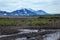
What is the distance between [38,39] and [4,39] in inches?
180

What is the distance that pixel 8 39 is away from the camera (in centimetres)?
2872

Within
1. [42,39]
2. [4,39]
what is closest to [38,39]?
[42,39]

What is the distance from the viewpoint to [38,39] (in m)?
29.3

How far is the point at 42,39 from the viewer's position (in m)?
29.6

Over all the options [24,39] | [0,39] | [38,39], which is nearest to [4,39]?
[0,39]

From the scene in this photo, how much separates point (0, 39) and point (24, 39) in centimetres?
328

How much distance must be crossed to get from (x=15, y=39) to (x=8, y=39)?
1.04m

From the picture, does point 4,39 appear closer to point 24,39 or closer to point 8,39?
point 8,39

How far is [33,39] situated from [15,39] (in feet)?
8.01

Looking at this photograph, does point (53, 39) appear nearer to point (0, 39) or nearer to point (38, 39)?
point (38, 39)

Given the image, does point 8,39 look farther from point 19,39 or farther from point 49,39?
point 49,39

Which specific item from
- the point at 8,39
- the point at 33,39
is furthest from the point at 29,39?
the point at 8,39

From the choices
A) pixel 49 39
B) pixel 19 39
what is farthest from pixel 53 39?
pixel 19 39

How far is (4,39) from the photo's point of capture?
2853cm
